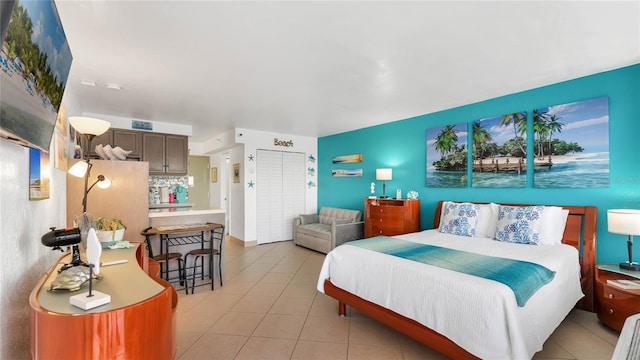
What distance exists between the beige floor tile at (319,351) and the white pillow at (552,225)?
2.44 meters

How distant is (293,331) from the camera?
2.63 metres

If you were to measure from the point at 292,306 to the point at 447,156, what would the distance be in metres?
3.18

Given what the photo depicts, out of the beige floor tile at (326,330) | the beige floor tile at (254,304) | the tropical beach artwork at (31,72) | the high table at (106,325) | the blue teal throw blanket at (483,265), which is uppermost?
the tropical beach artwork at (31,72)

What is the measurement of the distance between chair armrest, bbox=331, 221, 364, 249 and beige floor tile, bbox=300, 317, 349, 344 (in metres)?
2.41

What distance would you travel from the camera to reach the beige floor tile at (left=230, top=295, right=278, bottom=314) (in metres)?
3.05

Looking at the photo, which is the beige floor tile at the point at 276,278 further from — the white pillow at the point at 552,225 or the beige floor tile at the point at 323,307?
the white pillow at the point at 552,225

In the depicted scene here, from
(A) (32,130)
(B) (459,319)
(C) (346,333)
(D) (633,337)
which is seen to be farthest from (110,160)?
(D) (633,337)

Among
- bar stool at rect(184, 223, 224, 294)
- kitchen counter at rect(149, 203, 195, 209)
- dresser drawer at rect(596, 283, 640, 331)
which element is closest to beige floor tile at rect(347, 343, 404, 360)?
dresser drawer at rect(596, 283, 640, 331)

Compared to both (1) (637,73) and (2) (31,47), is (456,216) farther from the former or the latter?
(2) (31,47)

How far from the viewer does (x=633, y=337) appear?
2.71ft

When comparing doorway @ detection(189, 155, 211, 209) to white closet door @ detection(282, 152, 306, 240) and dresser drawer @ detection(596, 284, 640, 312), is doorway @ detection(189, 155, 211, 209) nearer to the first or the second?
white closet door @ detection(282, 152, 306, 240)

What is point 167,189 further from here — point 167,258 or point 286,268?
point 286,268

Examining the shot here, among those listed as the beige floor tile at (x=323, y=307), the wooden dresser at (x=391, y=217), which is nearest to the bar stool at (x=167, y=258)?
the beige floor tile at (x=323, y=307)

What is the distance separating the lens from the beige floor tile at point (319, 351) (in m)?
2.24
